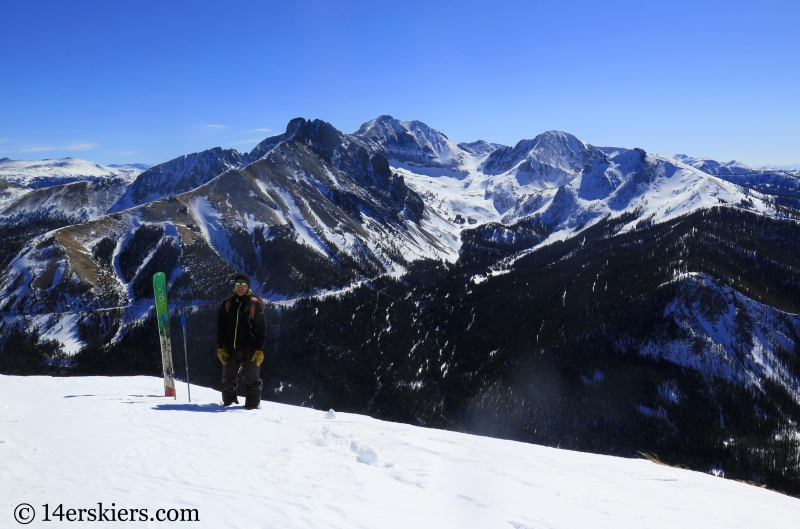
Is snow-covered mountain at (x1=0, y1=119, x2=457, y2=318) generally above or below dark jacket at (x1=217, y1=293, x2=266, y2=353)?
below

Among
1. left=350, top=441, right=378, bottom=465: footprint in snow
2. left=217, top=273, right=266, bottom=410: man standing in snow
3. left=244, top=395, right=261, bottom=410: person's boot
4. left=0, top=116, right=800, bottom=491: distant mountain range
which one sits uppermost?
left=217, top=273, right=266, bottom=410: man standing in snow

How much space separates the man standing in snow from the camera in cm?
1591

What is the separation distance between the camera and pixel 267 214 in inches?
7643

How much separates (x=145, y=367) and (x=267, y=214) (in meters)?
97.0

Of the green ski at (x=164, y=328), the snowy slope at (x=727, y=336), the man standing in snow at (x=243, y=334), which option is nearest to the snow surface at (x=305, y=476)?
the green ski at (x=164, y=328)

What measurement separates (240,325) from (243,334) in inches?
14.4

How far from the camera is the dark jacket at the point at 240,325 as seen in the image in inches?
→ 627

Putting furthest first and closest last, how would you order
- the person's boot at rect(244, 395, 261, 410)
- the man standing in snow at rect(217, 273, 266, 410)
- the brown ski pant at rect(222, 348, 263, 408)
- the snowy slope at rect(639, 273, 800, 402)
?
the snowy slope at rect(639, 273, 800, 402)
the person's boot at rect(244, 395, 261, 410)
the brown ski pant at rect(222, 348, 263, 408)
the man standing in snow at rect(217, 273, 266, 410)

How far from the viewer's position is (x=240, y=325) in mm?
15984

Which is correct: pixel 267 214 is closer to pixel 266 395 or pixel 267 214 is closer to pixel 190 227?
pixel 190 227

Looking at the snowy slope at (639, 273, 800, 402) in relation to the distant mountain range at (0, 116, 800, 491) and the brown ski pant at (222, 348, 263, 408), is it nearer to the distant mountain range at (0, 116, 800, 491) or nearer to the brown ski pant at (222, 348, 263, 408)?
the distant mountain range at (0, 116, 800, 491)

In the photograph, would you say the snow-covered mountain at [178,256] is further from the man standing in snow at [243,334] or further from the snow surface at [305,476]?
the snow surface at [305,476]

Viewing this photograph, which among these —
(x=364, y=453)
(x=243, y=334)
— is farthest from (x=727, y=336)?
(x=243, y=334)

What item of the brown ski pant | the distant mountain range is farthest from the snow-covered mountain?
the brown ski pant
